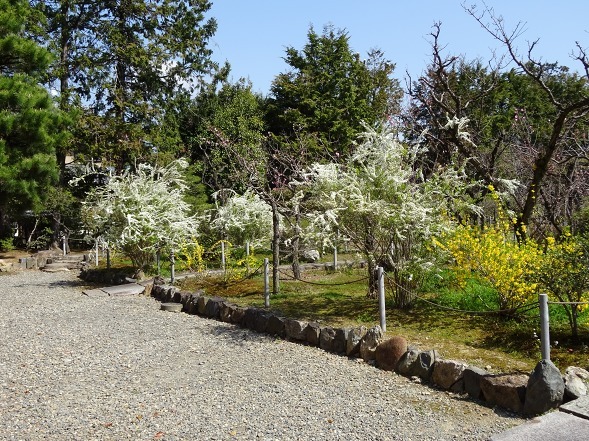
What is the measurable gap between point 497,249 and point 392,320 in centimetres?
167

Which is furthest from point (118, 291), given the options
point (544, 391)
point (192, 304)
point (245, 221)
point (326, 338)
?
point (544, 391)

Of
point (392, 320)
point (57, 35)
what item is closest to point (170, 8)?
point (57, 35)

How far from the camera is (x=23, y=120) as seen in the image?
15125 mm

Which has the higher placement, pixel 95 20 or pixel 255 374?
pixel 95 20

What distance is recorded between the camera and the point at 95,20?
21.1 meters

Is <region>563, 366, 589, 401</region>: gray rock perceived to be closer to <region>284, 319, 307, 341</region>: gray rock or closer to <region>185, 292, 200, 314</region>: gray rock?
<region>284, 319, 307, 341</region>: gray rock

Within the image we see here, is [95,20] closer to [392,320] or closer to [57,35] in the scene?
[57,35]

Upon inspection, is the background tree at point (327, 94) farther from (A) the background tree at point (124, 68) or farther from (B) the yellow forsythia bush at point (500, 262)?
(B) the yellow forsythia bush at point (500, 262)

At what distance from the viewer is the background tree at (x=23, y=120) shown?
14.8 m

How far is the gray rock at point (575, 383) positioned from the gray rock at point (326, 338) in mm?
2635

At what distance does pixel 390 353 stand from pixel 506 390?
54.9 inches

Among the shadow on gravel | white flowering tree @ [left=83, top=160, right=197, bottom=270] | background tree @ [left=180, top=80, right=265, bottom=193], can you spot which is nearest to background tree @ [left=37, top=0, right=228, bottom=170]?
background tree @ [left=180, top=80, right=265, bottom=193]

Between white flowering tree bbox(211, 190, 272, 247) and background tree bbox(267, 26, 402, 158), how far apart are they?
9.63m

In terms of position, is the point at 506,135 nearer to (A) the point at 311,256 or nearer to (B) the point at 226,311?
(A) the point at 311,256
